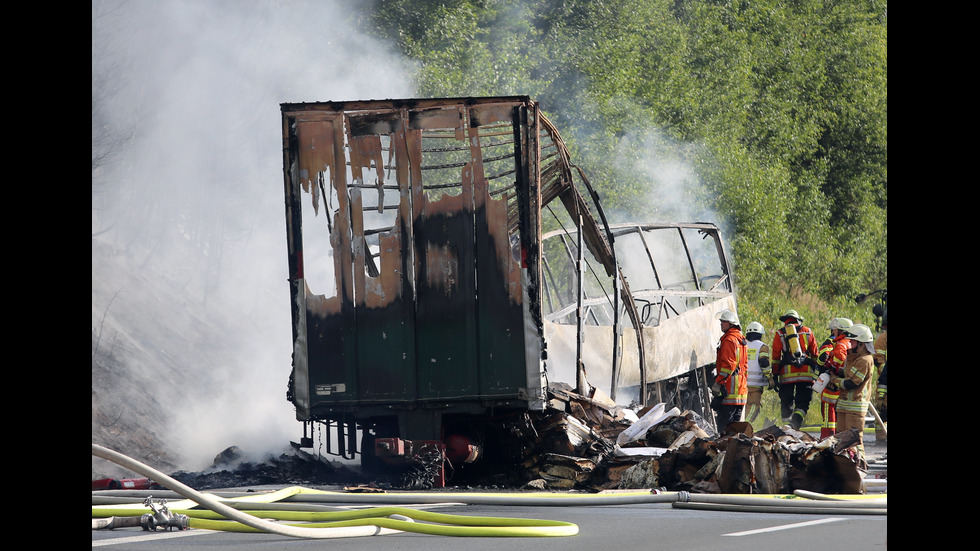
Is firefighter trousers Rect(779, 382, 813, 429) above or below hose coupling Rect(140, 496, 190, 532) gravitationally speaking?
above

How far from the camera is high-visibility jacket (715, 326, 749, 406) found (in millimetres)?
12258

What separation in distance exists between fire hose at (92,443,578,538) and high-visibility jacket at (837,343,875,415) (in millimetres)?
5757

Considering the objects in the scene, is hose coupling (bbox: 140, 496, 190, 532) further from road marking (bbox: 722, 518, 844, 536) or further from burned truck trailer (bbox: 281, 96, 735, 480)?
road marking (bbox: 722, 518, 844, 536)

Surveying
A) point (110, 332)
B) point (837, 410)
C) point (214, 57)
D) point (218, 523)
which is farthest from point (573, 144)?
point (218, 523)

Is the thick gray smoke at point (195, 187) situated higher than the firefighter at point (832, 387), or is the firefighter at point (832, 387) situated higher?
the thick gray smoke at point (195, 187)

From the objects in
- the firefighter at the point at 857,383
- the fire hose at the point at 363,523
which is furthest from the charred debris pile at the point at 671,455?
the fire hose at the point at 363,523

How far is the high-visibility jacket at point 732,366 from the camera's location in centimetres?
1226

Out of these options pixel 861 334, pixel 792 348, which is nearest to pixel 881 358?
pixel 792 348

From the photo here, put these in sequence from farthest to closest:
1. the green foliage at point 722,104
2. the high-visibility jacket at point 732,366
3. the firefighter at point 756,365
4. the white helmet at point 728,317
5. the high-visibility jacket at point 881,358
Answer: the green foliage at point 722,104
the high-visibility jacket at point 881,358
the firefighter at point 756,365
the white helmet at point 728,317
the high-visibility jacket at point 732,366

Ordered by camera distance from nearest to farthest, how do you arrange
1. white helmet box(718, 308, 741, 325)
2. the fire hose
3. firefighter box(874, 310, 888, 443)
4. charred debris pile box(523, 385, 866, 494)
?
the fire hose < charred debris pile box(523, 385, 866, 494) < white helmet box(718, 308, 741, 325) < firefighter box(874, 310, 888, 443)

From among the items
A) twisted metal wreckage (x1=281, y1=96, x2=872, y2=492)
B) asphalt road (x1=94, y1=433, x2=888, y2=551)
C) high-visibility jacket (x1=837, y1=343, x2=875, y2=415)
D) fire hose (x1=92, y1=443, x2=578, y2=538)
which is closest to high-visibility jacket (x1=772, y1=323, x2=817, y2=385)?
high-visibility jacket (x1=837, y1=343, x2=875, y2=415)

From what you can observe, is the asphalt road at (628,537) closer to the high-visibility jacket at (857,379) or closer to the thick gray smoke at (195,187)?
the high-visibility jacket at (857,379)

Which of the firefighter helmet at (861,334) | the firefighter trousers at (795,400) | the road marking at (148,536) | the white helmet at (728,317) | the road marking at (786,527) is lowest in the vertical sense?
the road marking at (786,527)
